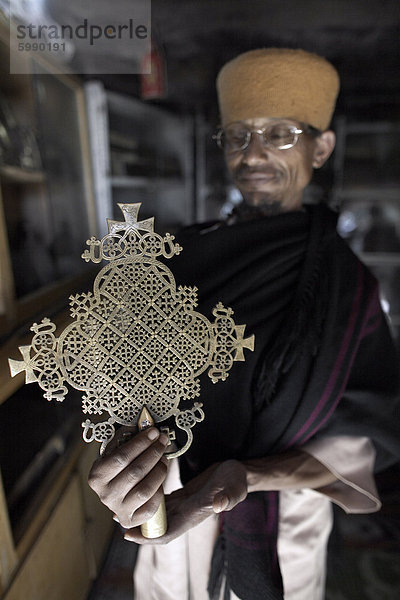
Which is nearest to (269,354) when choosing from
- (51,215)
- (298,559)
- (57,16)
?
(298,559)

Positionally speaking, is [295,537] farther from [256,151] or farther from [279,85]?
[279,85]

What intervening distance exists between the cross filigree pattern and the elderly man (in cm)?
16

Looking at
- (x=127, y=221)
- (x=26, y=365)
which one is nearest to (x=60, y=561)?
(x=26, y=365)

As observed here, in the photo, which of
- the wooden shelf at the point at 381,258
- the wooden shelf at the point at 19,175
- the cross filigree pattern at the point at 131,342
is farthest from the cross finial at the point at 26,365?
the wooden shelf at the point at 381,258

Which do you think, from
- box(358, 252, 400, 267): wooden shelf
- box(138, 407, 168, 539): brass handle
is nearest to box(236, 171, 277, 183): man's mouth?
box(138, 407, 168, 539): brass handle

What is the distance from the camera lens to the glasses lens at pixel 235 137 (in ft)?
2.21

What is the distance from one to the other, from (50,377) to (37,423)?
533 millimetres

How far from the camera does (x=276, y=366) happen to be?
586 millimetres

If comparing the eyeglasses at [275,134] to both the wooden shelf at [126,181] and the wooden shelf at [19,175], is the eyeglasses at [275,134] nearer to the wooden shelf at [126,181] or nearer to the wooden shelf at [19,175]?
the wooden shelf at [19,175]

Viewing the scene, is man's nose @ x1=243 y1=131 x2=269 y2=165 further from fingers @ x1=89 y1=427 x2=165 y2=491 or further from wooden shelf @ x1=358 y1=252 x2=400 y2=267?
wooden shelf @ x1=358 y1=252 x2=400 y2=267

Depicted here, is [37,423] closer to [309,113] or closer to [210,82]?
[309,113]

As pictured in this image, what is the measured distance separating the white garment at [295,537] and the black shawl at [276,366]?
0.13ft

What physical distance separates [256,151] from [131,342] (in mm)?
437

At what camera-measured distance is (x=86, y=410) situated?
40 cm
